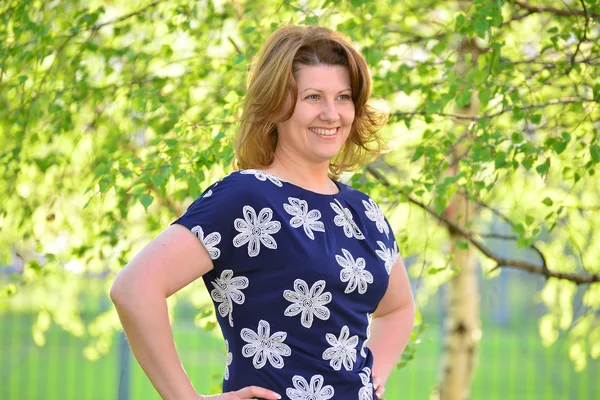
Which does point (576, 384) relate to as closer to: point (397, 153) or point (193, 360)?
point (193, 360)

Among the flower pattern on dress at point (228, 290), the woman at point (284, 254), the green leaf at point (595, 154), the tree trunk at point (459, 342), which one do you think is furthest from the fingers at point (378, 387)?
the tree trunk at point (459, 342)

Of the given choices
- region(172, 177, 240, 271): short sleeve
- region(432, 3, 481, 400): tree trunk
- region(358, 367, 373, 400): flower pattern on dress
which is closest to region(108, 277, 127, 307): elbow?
region(172, 177, 240, 271): short sleeve

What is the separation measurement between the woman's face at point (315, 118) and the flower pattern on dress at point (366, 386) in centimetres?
49

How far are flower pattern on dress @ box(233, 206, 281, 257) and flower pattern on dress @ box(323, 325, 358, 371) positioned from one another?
24 centimetres

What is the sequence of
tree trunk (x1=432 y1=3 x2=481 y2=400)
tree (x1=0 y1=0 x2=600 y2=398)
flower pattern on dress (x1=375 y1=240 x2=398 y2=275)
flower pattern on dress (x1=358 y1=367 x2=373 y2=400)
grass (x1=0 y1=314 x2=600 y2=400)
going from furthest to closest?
grass (x1=0 y1=314 x2=600 y2=400), tree trunk (x1=432 y1=3 x2=481 y2=400), tree (x1=0 y1=0 x2=600 y2=398), flower pattern on dress (x1=375 y1=240 x2=398 y2=275), flower pattern on dress (x1=358 y1=367 x2=373 y2=400)

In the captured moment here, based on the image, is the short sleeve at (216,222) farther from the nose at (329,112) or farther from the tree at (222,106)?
the tree at (222,106)

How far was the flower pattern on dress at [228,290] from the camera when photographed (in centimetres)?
180

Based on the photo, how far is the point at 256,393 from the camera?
1775 mm

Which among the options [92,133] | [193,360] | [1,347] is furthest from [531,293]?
[92,133]

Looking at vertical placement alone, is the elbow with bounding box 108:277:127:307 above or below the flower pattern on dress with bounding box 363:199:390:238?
below

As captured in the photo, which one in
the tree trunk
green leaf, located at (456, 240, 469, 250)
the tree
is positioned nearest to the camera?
the tree

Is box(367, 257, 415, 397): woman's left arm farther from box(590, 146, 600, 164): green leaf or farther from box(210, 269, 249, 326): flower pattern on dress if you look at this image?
box(590, 146, 600, 164): green leaf

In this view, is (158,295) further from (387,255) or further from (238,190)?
(387,255)

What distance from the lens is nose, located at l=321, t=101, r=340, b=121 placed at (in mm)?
1969
